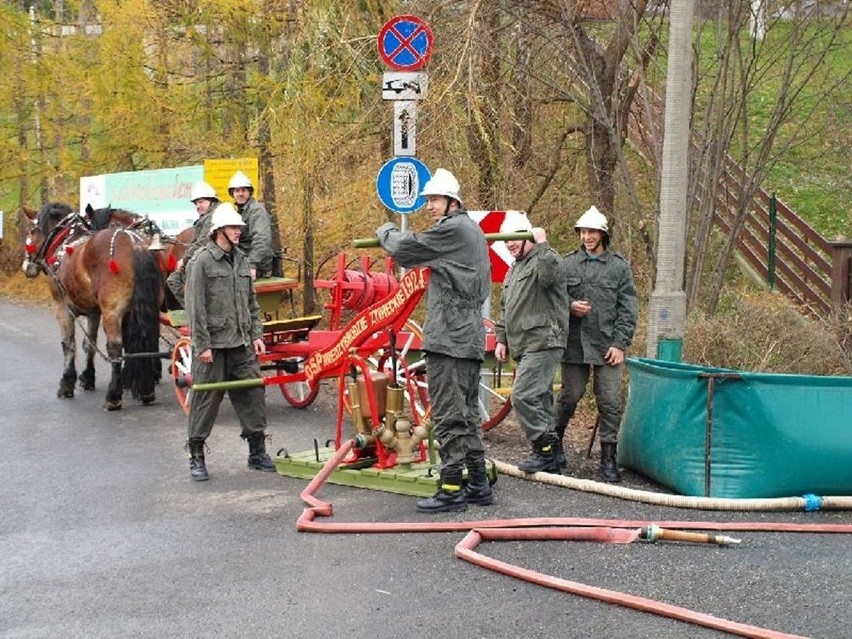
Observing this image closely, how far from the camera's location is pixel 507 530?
7.00 meters

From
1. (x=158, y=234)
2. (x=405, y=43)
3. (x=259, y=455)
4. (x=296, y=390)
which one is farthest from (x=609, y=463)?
(x=158, y=234)

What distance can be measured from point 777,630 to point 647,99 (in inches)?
277

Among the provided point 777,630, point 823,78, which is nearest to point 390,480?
point 777,630

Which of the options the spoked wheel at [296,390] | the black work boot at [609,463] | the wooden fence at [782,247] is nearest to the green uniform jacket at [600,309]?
the black work boot at [609,463]

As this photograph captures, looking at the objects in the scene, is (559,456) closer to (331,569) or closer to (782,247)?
(331,569)

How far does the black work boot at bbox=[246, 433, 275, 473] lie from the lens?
367 inches

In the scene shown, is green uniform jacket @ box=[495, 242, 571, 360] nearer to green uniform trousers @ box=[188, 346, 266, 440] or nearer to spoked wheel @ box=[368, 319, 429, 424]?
spoked wheel @ box=[368, 319, 429, 424]

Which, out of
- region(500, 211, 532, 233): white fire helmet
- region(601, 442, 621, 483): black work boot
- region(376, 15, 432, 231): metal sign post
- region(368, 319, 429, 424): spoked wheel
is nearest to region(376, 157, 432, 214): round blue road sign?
region(376, 15, 432, 231): metal sign post

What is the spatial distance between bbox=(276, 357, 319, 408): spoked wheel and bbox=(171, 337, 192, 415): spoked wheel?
0.87 m

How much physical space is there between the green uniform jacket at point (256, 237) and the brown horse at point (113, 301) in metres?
1.37

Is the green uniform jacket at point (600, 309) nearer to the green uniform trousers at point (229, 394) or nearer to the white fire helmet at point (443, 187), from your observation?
the white fire helmet at point (443, 187)

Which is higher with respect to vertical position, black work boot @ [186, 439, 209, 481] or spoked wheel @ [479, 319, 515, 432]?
spoked wheel @ [479, 319, 515, 432]

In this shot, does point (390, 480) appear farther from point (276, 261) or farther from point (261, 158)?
point (261, 158)

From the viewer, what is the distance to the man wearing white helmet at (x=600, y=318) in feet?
28.5
